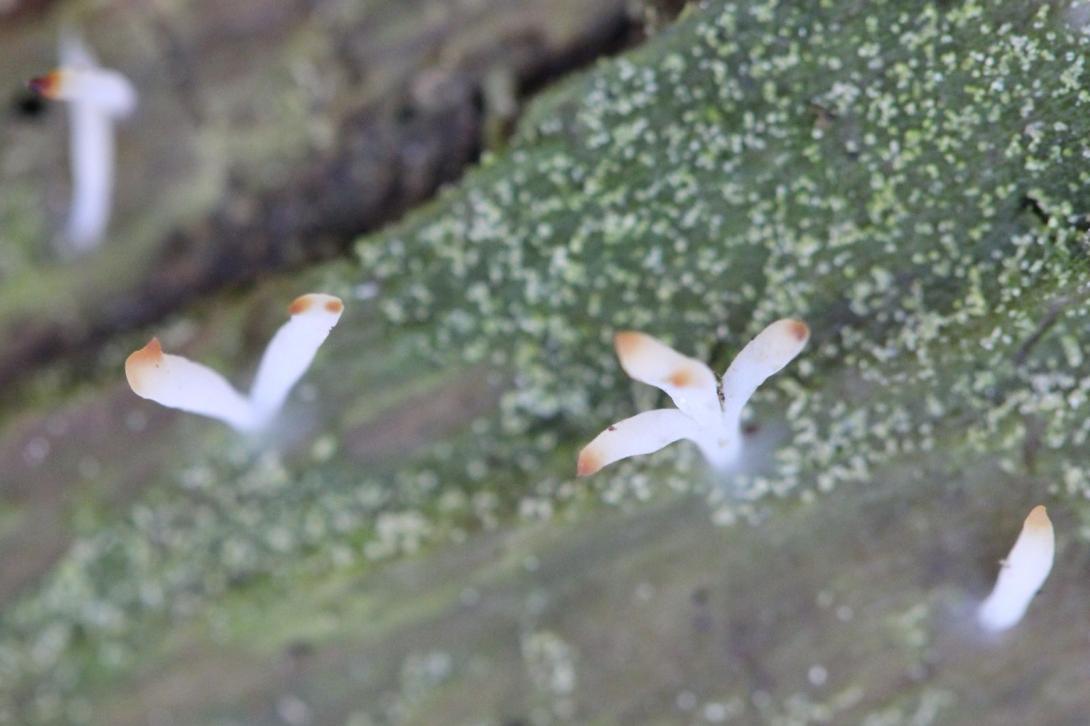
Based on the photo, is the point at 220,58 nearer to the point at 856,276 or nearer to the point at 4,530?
the point at 4,530

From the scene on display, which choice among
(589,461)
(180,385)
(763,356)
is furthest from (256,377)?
(763,356)

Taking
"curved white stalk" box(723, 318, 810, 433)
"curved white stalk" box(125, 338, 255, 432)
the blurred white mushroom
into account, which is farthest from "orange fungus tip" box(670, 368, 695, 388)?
the blurred white mushroom

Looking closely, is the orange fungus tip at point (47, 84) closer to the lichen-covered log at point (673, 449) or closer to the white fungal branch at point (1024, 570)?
the lichen-covered log at point (673, 449)

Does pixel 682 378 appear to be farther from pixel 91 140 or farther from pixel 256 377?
pixel 91 140

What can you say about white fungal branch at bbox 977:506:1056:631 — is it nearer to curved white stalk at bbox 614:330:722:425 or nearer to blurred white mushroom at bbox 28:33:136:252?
curved white stalk at bbox 614:330:722:425

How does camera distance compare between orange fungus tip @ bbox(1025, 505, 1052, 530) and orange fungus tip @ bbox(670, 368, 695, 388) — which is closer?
orange fungus tip @ bbox(670, 368, 695, 388)

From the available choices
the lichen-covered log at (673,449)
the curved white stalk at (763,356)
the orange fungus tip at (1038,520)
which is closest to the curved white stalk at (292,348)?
the lichen-covered log at (673,449)
